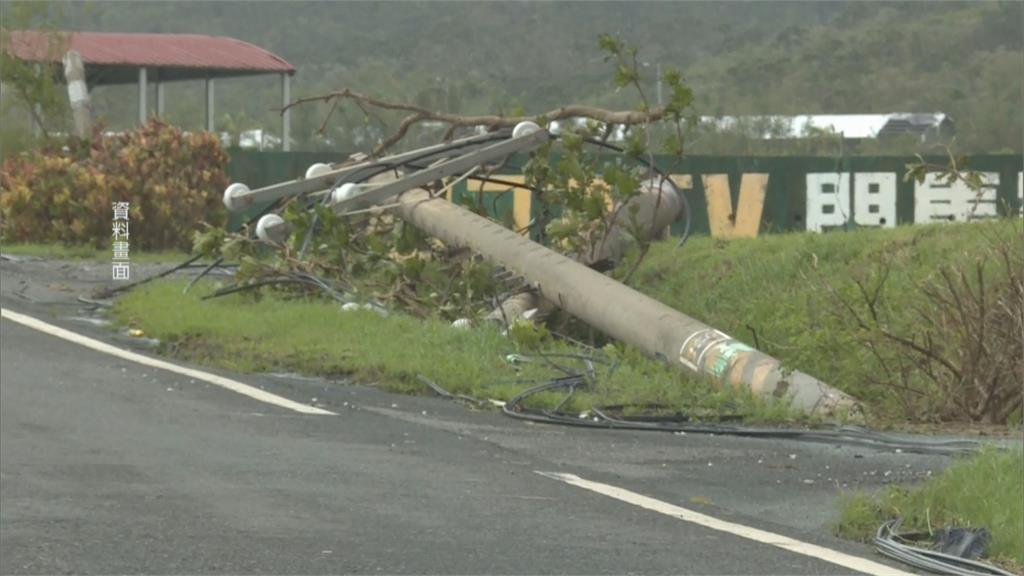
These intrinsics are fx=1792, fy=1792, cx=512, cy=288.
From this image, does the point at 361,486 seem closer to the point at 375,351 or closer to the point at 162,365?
the point at 162,365

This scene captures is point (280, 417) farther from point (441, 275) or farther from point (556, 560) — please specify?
point (441, 275)

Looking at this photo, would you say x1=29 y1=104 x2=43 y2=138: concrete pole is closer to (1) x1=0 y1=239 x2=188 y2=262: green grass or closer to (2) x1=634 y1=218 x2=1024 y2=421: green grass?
(1) x1=0 y1=239 x2=188 y2=262: green grass

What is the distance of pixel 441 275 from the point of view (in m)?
14.3

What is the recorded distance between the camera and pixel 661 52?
66.8m

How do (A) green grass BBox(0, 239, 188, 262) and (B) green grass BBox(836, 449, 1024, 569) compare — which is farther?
(A) green grass BBox(0, 239, 188, 262)

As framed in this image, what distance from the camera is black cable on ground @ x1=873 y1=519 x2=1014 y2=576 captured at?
682 centimetres

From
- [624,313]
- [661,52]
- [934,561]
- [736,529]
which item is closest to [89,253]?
[624,313]

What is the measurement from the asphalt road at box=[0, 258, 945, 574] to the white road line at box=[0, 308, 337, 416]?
5.8 inches

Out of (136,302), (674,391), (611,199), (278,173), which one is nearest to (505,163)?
(611,199)

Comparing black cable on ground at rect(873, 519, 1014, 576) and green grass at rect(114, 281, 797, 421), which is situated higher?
green grass at rect(114, 281, 797, 421)

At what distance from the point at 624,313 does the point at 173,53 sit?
18401 millimetres

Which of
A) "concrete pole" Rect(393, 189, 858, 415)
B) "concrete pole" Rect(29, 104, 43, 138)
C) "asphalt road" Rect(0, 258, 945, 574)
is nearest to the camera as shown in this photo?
"asphalt road" Rect(0, 258, 945, 574)

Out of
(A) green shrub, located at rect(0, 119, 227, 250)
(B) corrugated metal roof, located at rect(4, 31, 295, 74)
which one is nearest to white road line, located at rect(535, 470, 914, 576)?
(A) green shrub, located at rect(0, 119, 227, 250)

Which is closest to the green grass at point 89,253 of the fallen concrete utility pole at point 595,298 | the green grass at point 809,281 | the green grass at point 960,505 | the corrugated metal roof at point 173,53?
the fallen concrete utility pole at point 595,298
